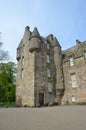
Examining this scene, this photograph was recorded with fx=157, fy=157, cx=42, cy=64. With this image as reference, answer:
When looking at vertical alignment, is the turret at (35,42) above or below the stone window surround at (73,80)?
above

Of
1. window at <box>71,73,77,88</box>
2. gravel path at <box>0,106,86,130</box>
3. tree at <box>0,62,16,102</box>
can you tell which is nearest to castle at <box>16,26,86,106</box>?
window at <box>71,73,77,88</box>

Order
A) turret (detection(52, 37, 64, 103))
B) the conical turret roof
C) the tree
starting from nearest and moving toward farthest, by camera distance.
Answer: turret (detection(52, 37, 64, 103)), the conical turret roof, the tree

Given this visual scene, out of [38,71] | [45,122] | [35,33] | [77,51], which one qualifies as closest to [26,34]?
[35,33]

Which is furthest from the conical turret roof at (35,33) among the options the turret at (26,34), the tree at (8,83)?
the tree at (8,83)

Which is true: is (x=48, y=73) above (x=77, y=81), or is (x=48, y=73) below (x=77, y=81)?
above

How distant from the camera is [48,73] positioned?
108 feet

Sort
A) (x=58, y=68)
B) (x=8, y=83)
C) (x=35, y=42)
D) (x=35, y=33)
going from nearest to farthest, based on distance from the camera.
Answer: (x=35, y=42) → (x=35, y=33) → (x=58, y=68) → (x=8, y=83)

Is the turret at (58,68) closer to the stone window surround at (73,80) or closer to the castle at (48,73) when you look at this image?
the castle at (48,73)

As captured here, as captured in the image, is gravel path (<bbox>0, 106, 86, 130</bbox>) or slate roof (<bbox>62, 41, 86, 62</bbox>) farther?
slate roof (<bbox>62, 41, 86, 62</bbox>)

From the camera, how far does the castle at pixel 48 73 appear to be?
29609mm

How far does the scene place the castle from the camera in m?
29.6

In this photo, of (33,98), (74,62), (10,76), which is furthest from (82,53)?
(10,76)

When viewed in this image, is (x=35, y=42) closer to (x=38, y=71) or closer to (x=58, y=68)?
(x=38, y=71)

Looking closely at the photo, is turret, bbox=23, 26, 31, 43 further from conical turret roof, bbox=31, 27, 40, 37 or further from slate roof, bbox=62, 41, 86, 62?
slate roof, bbox=62, 41, 86, 62
